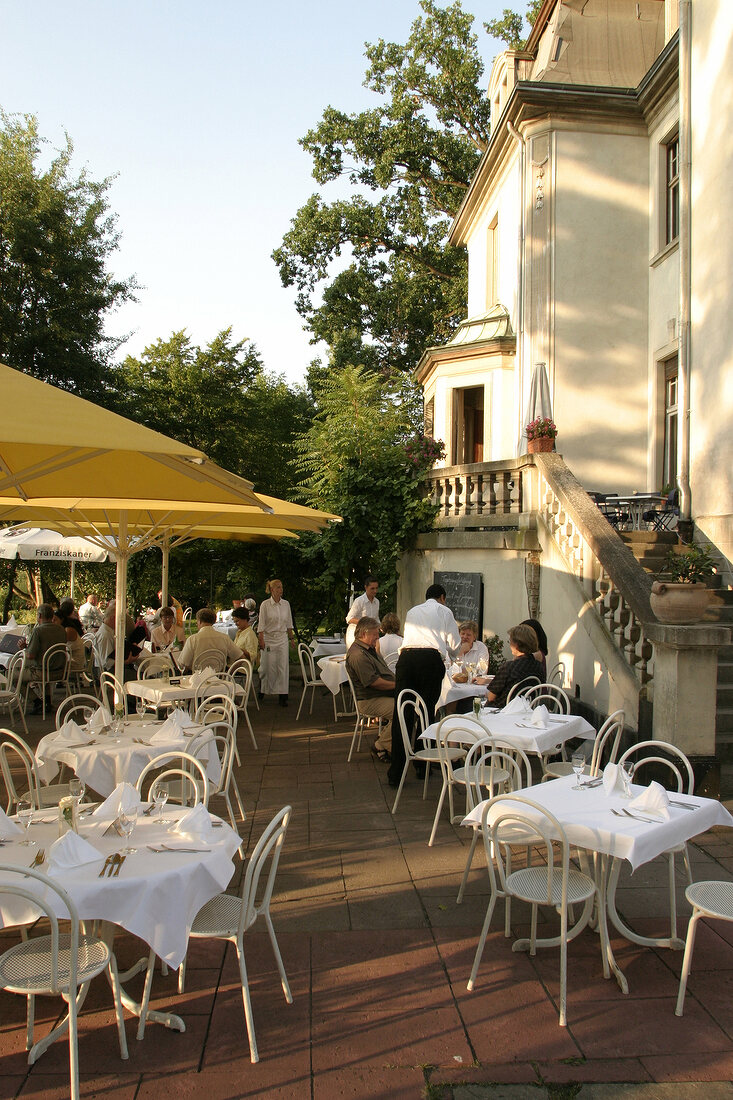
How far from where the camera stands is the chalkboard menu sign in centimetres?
1204

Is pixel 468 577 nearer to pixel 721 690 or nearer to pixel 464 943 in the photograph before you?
pixel 721 690

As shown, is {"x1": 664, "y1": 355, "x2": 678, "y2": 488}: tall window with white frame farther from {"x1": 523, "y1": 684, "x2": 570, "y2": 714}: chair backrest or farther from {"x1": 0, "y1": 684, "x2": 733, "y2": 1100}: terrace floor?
{"x1": 0, "y1": 684, "x2": 733, "y2": 1100}: terrace floor

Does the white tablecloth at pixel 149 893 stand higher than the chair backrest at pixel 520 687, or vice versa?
the chair backrest at pixel 520 687

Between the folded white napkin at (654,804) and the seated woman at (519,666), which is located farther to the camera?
the seated woman at (519,666)

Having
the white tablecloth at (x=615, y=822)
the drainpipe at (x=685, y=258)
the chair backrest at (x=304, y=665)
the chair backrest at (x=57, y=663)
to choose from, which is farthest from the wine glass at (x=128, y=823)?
the drainpipe at (x=685, y=258)

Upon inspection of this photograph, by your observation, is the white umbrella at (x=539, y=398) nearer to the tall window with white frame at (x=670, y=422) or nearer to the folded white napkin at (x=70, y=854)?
the tall window with white frame at (x=670, y=422)

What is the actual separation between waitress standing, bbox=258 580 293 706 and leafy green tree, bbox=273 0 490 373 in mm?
14790

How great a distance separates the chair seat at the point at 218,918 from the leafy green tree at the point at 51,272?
56.7 feet

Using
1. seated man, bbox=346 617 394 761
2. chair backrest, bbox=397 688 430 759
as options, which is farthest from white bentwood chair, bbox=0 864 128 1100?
seated man, bbox=346 617 394 761

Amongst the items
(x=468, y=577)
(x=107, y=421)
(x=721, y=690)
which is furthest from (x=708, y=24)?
(x=107, y=421)

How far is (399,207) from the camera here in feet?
85.7

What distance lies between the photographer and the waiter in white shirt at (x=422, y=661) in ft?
23.9

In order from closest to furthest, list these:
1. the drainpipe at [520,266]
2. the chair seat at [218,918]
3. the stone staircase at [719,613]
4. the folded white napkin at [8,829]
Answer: the chair seat at [218,918] < the folded white napkin at [8,829] < the stone staircase at [719,613] < the drainpipe at [520,266]

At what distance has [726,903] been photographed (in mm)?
3695
